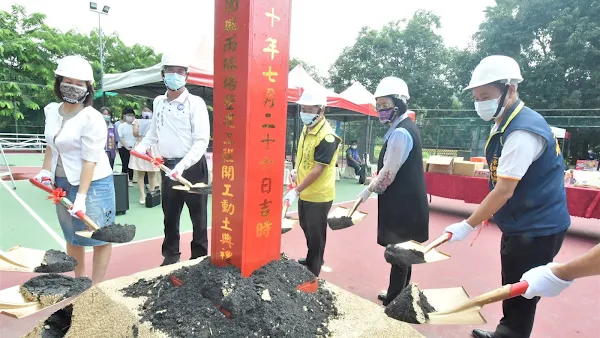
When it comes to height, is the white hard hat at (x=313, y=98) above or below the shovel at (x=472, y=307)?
above

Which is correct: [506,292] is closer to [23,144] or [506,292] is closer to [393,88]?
[393,88]

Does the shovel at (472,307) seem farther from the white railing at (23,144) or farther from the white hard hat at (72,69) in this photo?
the white railing at (23,144)

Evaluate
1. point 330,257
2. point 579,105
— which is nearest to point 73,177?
point 330,257

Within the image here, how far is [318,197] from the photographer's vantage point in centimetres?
280

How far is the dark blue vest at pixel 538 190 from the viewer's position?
1763 millimetres

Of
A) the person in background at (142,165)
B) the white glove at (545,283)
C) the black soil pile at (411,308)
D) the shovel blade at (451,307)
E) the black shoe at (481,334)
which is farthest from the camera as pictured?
the person in background at (142,165)

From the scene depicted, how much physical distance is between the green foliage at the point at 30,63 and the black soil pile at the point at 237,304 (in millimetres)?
22865

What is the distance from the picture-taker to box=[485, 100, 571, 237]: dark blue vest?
1763 millimetres

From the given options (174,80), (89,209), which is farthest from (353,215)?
(89,209)

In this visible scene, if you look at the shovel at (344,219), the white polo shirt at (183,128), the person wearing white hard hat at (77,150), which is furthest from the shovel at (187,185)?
the shovel at (344,219)

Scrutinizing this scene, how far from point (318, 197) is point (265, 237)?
96cm

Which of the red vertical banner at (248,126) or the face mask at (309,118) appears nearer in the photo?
the red vertical banner at (248,126)

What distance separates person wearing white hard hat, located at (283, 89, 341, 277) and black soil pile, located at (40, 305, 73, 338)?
64.2 inches

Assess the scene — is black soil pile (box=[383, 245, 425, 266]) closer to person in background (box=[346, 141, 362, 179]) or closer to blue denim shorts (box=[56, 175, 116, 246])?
blue denim shorts (box=[56, 175, 116, 246])
